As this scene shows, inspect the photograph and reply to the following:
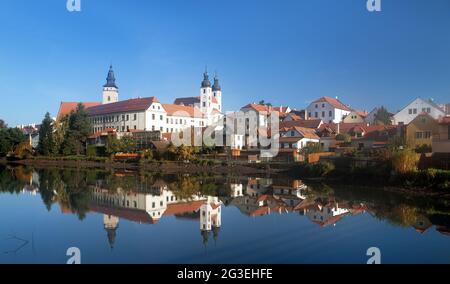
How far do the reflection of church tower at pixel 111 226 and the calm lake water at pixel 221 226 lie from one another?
27mm

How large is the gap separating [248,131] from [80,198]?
2940 cm

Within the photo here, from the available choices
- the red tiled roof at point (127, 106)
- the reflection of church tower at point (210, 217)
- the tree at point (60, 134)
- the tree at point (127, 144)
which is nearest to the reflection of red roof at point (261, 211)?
the reflection of church tower at point (210, 217)

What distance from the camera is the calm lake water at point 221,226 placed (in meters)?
8.41

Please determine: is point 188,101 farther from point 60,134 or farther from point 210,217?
point 210,217

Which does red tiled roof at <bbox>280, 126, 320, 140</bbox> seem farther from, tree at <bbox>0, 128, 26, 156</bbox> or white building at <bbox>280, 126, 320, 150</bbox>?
tree at <bbox>0, 128, 26, 156</bbox>

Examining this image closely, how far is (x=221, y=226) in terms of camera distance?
11.5 metres

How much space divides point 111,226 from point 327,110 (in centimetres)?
4667

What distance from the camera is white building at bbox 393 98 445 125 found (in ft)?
124

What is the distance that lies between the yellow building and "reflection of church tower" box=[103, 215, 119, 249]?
2271 cm

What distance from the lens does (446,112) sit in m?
39.5

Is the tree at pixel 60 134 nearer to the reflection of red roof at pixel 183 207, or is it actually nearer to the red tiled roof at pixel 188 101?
the red tiled roof at pixel 188 101
